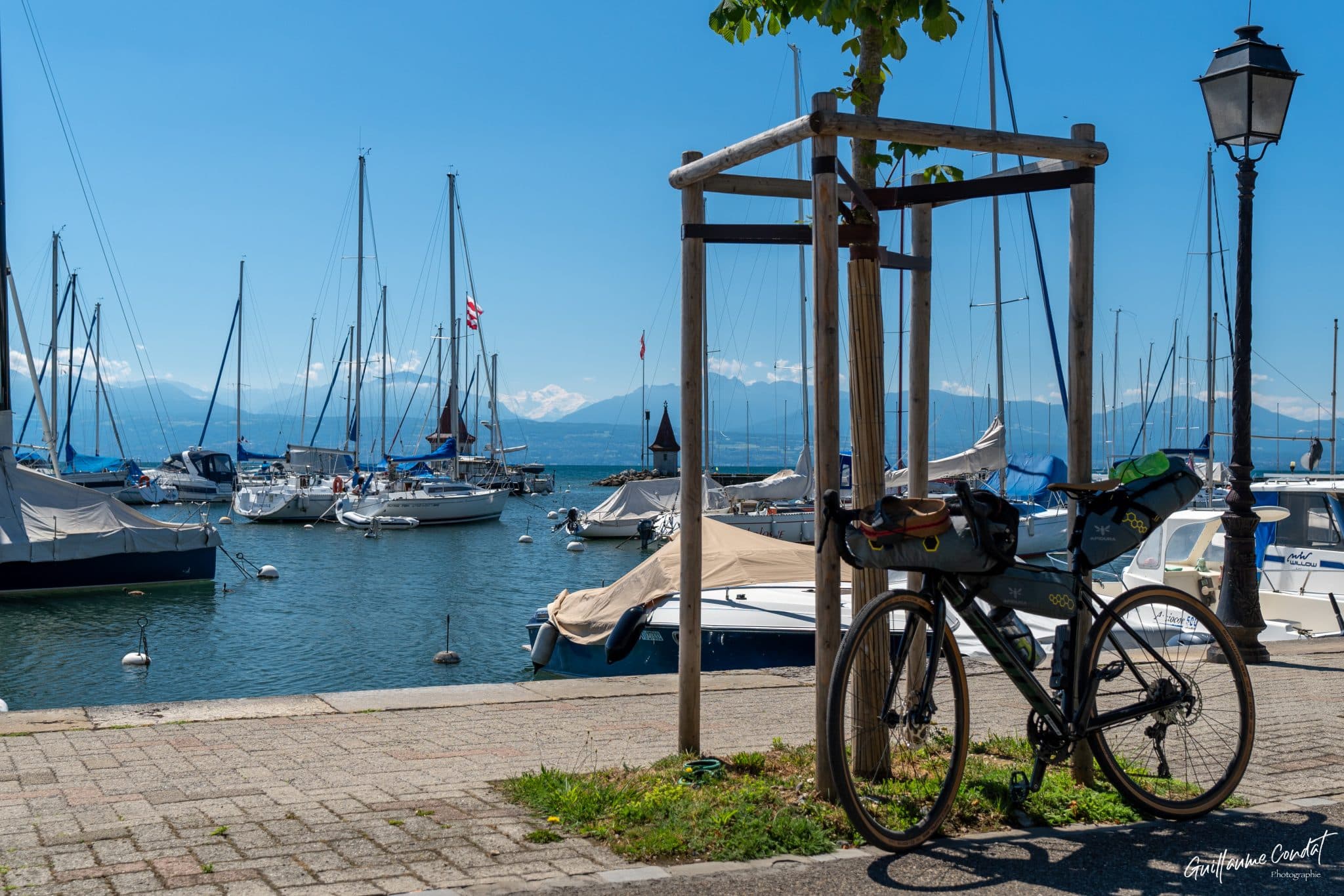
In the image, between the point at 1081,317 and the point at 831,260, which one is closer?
the point at 831,260

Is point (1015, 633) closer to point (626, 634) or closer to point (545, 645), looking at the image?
point (626, 634)

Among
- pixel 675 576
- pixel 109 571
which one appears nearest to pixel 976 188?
pixel 675 576

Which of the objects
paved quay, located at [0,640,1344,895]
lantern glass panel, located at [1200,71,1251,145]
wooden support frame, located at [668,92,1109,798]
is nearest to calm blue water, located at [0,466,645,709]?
paved quay, located at [0,640,1344,895]

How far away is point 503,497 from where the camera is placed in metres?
58.2

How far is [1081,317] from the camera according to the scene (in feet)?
17.8

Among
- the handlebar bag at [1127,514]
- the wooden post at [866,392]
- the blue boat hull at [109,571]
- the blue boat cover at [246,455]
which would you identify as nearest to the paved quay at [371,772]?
the handlebar bag at [1127,514]

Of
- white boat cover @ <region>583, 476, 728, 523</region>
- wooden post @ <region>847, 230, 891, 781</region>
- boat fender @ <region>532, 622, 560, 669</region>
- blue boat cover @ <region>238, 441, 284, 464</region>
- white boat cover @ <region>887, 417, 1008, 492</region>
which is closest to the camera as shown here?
wooden post @ <region>847, 230, 891, 781</region>

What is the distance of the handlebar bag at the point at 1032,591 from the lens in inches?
178

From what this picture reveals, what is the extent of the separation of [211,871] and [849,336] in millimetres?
3163

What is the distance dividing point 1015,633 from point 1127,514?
0.68 m

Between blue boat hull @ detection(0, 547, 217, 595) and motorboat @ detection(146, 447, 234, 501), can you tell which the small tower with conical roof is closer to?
motorboat @ detection(146, 447, 234, 501)

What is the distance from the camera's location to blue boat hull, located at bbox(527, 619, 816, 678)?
12.8 meters

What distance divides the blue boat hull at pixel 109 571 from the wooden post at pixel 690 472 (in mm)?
25116

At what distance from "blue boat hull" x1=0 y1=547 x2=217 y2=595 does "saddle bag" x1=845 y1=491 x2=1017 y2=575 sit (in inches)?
1051
